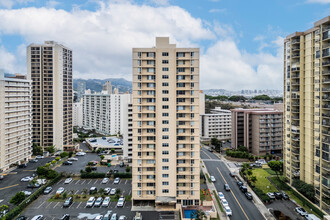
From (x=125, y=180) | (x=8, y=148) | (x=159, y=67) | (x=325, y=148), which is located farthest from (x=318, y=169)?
(x=8, y=148)

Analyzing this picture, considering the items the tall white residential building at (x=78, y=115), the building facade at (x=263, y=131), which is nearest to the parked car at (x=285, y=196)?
the building facade at (x=263, y=131)

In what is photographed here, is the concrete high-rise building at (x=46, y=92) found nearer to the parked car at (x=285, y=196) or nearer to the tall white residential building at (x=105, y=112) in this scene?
the tall white residential building at (x=105, y=112)

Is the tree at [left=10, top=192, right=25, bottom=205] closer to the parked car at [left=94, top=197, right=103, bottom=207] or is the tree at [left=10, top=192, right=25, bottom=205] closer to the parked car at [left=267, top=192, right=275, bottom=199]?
the parked car at [left=94, top=197, right=103, bottom=207]

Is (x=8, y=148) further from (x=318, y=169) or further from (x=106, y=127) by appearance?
(x=318, y=169)

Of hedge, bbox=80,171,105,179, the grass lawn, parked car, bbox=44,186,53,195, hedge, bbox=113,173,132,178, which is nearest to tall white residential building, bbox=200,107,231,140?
the grass lawn

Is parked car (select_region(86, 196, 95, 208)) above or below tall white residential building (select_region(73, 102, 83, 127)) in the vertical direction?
below
